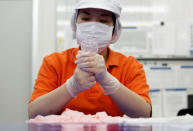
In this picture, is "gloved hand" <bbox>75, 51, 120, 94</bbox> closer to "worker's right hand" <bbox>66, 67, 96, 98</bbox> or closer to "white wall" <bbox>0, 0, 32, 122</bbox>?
"worker's right hand" <bbox>66, 67, 96, 98</bbox>

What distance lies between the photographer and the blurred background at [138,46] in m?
1.59

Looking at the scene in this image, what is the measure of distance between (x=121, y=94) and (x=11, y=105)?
1.16 metres

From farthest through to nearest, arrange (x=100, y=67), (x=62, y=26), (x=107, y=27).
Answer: (x=62, y=26), (x=107, y=27), (x=100, y=67)

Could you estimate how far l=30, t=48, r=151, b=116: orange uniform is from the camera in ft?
2.83

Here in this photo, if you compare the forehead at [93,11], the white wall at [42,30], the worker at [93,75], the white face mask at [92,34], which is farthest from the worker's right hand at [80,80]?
the white wall at [42,30]

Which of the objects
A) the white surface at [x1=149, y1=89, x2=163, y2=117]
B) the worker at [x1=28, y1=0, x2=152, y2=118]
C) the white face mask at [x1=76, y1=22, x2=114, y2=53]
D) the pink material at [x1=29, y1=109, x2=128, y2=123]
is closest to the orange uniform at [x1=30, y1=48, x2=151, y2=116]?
the worker at [x1=28, y1=0, x2=152, y2=118]

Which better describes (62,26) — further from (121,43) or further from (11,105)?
(11,105)

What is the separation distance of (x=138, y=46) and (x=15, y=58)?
3.22ft

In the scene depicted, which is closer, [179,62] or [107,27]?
[107,27]

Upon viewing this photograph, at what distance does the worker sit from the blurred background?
672 mm

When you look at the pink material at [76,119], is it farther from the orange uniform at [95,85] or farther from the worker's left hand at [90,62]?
the orange uniform at [95,85]

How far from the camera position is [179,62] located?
1661 mm

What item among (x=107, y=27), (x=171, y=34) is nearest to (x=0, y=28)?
(x=107, y=27)

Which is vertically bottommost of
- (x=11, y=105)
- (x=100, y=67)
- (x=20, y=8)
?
(x=11, y=105)
